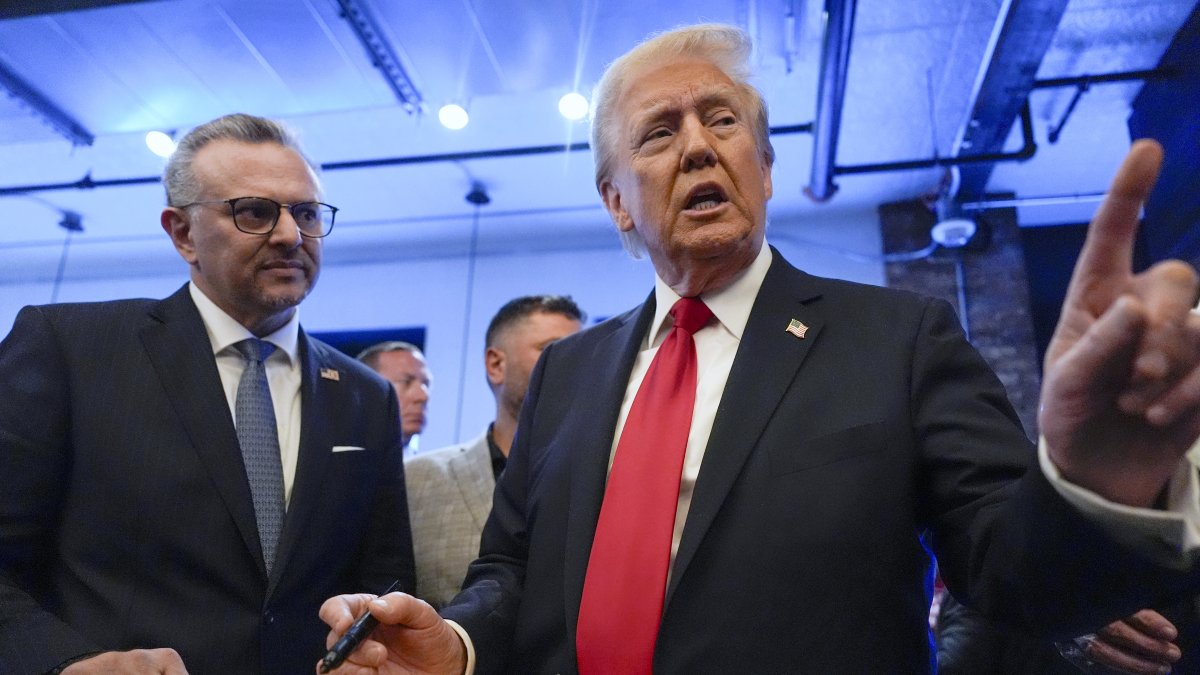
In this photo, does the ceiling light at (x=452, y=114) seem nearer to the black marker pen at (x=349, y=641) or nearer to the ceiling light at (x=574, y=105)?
the ceiling light at (x=574, y=105)

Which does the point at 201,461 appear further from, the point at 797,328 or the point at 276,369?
the point at 797,328

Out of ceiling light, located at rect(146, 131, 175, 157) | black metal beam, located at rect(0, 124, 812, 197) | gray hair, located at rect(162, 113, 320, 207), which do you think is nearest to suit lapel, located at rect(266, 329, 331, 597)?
gray hair, located at rect(162, 113, 320, 207)

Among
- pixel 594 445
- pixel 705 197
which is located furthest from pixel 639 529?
pixel 705 197

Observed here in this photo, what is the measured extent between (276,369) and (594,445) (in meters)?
0.95

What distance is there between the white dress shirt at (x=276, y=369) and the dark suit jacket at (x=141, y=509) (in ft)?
0.17

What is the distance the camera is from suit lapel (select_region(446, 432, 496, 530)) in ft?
8.16

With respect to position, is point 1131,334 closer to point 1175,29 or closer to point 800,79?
point 800,79

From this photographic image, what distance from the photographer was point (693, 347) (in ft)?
4.50

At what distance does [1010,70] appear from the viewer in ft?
12.9

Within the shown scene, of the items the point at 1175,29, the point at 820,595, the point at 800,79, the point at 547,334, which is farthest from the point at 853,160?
the point at 820,595

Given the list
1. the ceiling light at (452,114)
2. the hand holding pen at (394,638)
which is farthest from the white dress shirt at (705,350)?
the ceiling light at (452,114)

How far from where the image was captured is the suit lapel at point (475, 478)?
8.16 feet

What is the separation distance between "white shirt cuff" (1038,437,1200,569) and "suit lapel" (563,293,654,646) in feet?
2.24

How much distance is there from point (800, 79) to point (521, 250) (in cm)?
318
